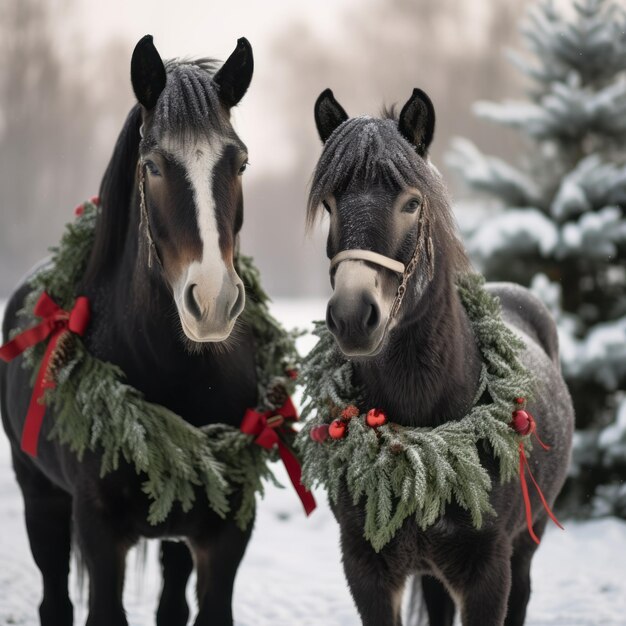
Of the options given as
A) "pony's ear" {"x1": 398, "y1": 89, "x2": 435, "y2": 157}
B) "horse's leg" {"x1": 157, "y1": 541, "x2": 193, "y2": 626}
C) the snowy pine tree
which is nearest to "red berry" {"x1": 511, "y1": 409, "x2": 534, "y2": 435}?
"pony's ear" {"x1": 398, "y1": 89, "x2": 435, "y2": 157}

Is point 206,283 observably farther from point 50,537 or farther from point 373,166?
point 50,537

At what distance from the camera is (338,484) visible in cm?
276

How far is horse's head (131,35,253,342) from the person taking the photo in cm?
263


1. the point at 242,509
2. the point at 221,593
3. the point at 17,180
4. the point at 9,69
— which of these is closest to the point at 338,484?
the point at 242,509

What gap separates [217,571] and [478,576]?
99 centimetres

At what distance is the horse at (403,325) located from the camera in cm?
248

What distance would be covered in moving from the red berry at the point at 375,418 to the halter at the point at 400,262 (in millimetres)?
347

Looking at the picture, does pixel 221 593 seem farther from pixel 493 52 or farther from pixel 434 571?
pixel 493 52

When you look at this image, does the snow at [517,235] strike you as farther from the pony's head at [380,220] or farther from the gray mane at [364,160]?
the gray mane at [364,160]

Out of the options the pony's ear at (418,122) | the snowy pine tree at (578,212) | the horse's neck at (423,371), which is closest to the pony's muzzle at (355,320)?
the horse's neck at (423,371)

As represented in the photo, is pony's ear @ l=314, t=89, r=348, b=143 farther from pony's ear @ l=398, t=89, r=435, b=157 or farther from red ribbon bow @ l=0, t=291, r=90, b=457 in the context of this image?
red ribbon bow @ l=0, t=291, r=90, b=457

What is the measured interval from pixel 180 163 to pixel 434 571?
1.56 metres

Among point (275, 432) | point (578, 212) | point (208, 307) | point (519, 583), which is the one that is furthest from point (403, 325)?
point (578, 212)

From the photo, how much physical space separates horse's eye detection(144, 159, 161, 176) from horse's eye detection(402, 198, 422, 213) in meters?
0.84
